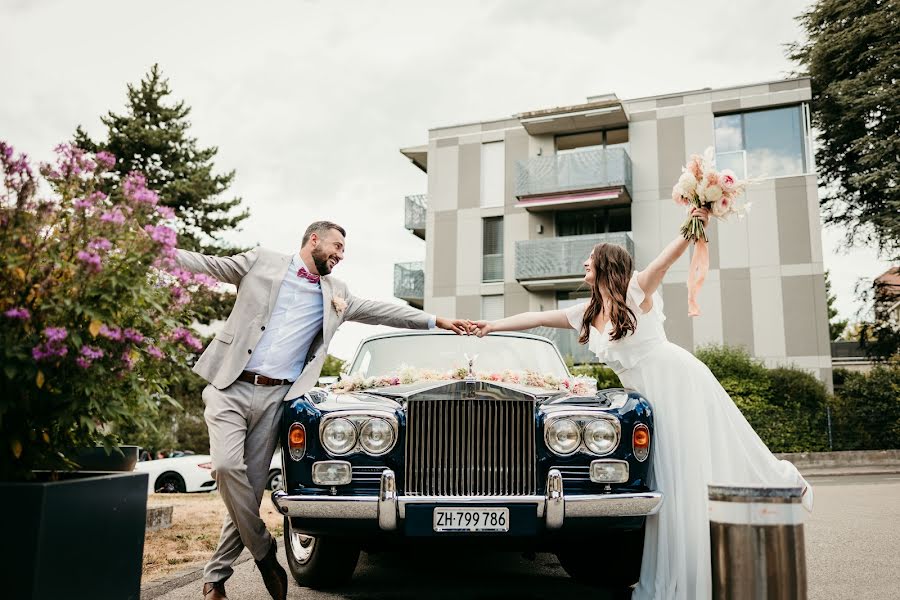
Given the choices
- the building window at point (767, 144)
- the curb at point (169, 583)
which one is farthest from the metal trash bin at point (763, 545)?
the building window at point (767, 144)

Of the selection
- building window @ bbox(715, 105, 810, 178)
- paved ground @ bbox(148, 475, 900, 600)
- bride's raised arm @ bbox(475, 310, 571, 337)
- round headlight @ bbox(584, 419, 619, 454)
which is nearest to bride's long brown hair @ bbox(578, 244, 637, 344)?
bride's raised arm @ bbox(475, 310, 571, 337)

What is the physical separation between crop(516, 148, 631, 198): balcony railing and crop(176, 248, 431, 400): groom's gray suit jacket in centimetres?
2093

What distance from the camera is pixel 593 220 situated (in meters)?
26.7

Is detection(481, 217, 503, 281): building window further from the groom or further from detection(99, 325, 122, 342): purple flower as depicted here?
detection(99, 325, 122, 342): purple flower

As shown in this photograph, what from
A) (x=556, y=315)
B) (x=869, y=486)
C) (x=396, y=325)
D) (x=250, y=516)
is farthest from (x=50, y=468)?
(x=869, y=486)

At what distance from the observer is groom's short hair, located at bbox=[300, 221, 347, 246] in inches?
186

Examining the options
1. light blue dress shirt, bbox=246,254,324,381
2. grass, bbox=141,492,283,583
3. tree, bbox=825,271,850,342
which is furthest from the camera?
tree, bbox=825,271,850,342

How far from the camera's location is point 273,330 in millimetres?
4492

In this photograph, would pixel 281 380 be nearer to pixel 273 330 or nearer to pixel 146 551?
pixel 273 330

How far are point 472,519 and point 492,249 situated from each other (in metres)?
24.1

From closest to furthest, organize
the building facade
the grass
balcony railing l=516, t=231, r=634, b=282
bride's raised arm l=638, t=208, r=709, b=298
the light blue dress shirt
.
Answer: bride's raised arm l=638, t=208, r=709, b=298 → the light blue dress shirt → the grass → the building facade → balcony railing l=516, t=231, r=634, b=282

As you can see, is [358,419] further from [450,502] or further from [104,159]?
[104,159]

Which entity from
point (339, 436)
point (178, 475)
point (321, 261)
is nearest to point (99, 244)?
point (339, 436)

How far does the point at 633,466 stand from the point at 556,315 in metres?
1.57
